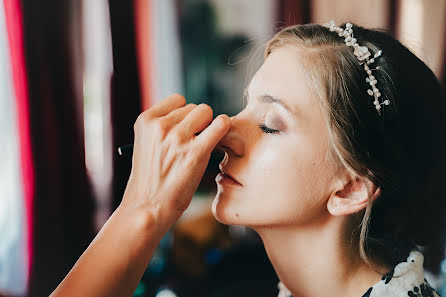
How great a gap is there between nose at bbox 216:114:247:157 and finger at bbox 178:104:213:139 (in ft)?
0.18

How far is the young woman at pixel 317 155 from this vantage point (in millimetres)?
777

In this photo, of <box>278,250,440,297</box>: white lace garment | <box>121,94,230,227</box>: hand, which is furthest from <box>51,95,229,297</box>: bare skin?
<box>278,250,440,297</box>: white lace garment

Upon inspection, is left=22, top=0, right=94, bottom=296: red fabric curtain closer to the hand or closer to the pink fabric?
the pink fabric

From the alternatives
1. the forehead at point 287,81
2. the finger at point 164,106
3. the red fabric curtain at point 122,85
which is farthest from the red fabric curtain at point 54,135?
the forehead at point 287,81

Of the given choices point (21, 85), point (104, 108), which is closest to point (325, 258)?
point (104, 108)

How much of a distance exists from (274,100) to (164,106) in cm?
23

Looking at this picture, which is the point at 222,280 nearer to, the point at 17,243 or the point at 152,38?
the point at 17,243

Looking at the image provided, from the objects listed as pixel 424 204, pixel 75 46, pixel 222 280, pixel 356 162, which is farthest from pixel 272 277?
pixel 75 46

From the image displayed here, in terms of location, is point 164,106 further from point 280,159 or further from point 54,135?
point 54,135

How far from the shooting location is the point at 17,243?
1286 millimetres

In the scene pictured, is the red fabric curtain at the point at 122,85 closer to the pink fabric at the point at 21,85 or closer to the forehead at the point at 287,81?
A: the pink fabric at the point at 21,85

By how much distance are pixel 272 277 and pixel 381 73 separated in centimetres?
123

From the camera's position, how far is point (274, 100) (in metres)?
0.86

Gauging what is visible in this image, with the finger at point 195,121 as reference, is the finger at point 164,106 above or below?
above
